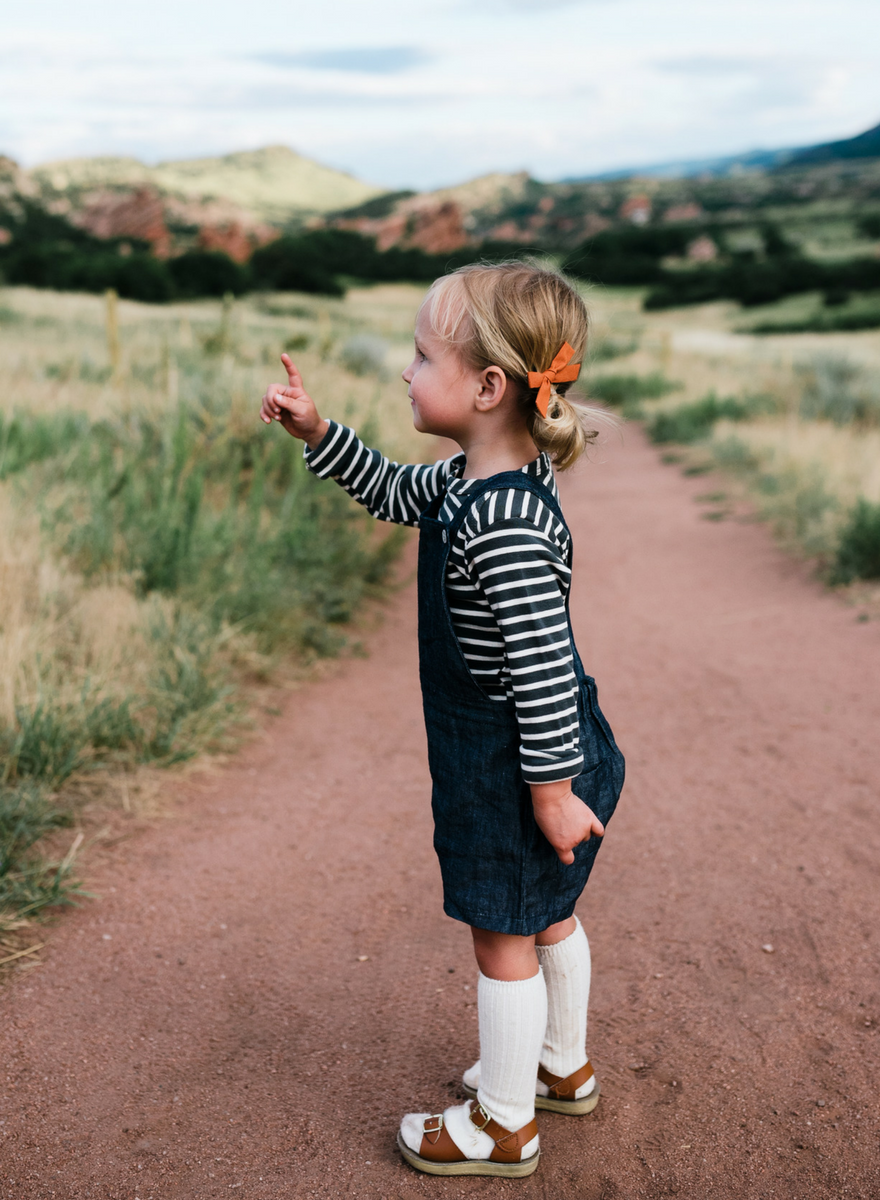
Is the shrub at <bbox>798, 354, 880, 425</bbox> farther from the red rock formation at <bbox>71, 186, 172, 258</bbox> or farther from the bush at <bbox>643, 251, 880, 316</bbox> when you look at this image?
the red rock formation at <bbox>71, 186, 172, 258</bbox>

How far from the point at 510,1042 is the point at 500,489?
1019 millimetres

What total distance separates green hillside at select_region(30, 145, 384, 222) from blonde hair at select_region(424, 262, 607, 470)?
97584 millimetres

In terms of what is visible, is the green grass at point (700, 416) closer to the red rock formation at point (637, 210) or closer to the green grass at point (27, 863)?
the green grass at point (27, 863)

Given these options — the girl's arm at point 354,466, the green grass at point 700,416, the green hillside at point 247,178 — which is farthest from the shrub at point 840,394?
the green hillside at point 247,178

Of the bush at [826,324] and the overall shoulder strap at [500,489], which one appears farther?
the bush at [826,324]

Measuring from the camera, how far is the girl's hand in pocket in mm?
1619

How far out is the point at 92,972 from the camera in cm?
250

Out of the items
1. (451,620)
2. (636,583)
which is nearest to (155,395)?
(636,583)

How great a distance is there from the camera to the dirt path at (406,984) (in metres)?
1.91

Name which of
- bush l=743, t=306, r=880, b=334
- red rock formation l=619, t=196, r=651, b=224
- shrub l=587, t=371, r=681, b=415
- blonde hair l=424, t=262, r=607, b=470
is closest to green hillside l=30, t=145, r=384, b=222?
red rock formation l=619, t=196, r=651, b=224

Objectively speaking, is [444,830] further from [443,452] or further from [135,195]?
[135,195]

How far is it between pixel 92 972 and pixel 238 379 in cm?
567

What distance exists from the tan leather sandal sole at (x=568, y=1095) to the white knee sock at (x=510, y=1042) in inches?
7.9

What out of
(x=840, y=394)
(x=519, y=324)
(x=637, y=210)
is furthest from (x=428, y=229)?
(x=519, y=324)
